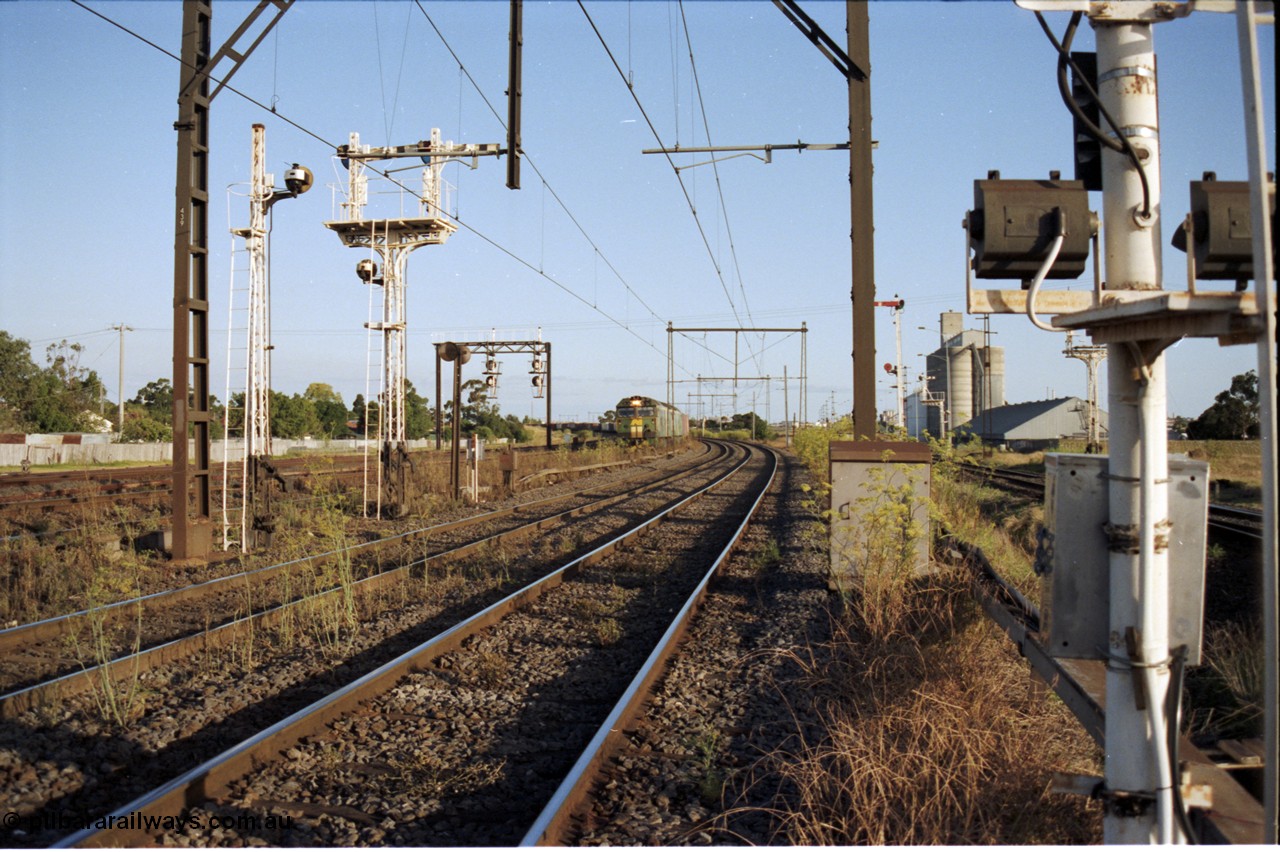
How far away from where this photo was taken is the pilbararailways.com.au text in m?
3.76

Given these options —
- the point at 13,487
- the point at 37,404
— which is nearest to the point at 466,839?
the point at 13,487

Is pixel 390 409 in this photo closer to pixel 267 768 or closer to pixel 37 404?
pixel 267 768

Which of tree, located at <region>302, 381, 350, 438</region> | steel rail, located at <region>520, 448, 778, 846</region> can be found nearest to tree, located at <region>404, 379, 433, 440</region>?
tree, located at <region>302, 381, 350, 438</region>

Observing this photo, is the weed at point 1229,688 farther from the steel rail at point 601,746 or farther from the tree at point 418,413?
the tree at point 418,413

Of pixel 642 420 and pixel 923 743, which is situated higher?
pixel 642 420

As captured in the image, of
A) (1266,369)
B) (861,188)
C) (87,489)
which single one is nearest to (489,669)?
(1266,369)

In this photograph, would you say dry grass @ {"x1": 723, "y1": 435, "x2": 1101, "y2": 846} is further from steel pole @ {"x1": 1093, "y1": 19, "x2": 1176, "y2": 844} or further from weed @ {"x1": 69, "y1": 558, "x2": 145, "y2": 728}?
weed @ {"x1": 69, "y1": 558, "x2": 145, "y2": 728}

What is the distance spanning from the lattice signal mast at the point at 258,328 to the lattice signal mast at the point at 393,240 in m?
3.06

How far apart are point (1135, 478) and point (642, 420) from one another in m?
46.5

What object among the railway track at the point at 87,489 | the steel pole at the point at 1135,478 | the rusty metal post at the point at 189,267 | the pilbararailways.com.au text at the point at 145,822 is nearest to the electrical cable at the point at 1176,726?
the steel pole at the point at 1135,478

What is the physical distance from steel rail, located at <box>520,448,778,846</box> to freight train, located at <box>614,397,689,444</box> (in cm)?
3980

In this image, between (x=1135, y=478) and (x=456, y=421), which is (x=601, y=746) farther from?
(x=456, y=421)

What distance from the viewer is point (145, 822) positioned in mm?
3779

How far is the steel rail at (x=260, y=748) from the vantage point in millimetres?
3719
